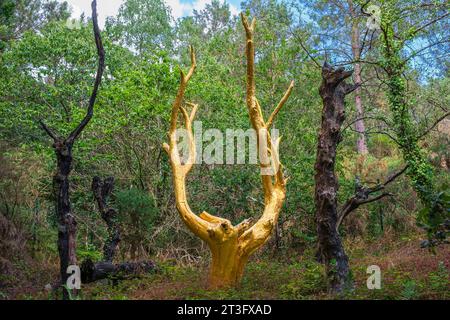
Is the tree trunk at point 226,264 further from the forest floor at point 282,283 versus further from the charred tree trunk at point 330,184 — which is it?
the charred tree trunk at point 330,184

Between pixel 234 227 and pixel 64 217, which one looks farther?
pixel 234 227

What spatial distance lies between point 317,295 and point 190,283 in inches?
69.8

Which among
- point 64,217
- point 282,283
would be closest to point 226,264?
point 282,283

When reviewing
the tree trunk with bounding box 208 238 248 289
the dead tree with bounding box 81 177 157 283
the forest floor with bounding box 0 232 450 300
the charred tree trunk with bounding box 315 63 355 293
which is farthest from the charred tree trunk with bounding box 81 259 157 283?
the charred tree trunk with bounding box 315 63 355 293

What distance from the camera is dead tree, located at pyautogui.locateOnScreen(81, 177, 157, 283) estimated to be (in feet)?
21.5

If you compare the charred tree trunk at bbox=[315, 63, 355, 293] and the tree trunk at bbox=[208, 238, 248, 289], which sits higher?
the charred tree trunk at bbox=[315, 63, 355, 293]

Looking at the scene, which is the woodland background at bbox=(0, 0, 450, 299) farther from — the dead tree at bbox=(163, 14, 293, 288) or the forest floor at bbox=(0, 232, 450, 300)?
the dead tree at bbox=(163, 14, 293, 288)

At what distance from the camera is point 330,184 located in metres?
5.98

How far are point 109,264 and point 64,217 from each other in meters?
1.28

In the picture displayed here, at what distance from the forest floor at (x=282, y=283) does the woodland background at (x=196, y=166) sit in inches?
1.5

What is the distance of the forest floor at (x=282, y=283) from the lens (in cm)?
556

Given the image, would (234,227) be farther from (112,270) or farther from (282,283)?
(112,270)

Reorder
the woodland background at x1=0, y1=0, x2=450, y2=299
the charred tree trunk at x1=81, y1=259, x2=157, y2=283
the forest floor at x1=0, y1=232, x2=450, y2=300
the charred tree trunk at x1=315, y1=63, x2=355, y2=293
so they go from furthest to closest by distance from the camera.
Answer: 1. the woodland background at x1=0, y1=0, x2=450, y2=299
2. the charred tree trunk at x1=81, y1=259, x2=157, y2=283
3. the charred tree trunk at x1=315, y1=63, x2=355, y2=293
4. the forest floor at x1=0, y1=232, x2=450, y2=300

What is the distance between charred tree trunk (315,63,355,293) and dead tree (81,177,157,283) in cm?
266
